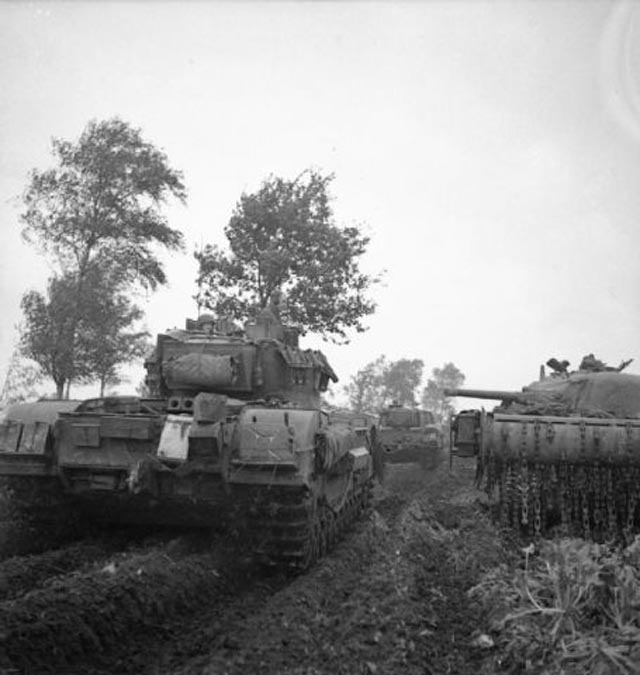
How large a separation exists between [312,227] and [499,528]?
52.8 ft

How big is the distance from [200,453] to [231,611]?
1538 millimetres

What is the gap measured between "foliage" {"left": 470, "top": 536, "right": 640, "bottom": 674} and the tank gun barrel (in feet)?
21.4

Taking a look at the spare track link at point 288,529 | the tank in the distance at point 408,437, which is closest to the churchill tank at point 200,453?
the spare track link at point 288,529

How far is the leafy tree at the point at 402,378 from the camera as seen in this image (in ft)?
229

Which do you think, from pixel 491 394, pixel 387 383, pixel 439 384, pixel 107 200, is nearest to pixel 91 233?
pixel 107 200

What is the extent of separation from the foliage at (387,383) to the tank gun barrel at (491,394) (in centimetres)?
5401

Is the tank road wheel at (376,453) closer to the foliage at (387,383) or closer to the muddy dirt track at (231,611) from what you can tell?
the muddy dirt track at (231,611)

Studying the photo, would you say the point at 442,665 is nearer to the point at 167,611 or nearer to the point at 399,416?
the point at 167,611

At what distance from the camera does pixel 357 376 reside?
232ft

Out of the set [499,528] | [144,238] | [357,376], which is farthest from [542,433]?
[357,376]

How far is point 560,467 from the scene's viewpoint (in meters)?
9.70

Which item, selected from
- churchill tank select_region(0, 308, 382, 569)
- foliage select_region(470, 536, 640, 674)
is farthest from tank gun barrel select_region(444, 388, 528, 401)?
foliage select_region(470, 536, 640, 674)

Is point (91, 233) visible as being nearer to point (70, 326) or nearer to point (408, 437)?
point (70, 326)

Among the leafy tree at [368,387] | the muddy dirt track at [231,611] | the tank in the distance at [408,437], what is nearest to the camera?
the muddy dirt track at [231,611]
